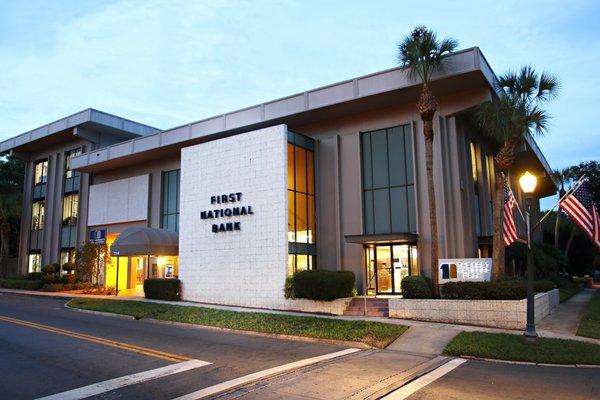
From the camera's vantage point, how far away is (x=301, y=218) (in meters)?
23.8

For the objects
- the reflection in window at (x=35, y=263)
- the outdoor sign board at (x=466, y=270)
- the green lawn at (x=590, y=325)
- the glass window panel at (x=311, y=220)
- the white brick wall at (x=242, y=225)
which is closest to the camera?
the green lawn at (x=590, y=325)

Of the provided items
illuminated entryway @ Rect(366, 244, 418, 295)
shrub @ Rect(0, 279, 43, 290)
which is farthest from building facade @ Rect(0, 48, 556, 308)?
shrub @ Rect(0, 279, 43, 290)

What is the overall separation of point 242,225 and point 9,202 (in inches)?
1088

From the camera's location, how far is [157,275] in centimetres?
3144

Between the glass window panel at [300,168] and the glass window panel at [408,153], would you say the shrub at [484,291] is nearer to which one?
the glass window panel at [408,153]

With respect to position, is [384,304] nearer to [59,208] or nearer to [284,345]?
[284,345]

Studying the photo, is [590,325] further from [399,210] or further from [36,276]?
[36,276]

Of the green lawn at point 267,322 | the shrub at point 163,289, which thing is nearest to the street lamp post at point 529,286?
the green lawn at point 267,322

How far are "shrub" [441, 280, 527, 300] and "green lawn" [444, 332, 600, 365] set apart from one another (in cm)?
269

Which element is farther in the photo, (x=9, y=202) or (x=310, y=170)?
(x=9, y=202)

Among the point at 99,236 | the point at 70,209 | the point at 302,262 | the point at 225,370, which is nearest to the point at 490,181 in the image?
the point at 302,262

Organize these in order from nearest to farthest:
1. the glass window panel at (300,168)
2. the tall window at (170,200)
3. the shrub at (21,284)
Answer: the glass window panel at (300,168)
the tall window at (170,200)
the shrub at (21,284)

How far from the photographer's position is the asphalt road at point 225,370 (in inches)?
324

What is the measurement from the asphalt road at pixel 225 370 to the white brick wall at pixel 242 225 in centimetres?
723
